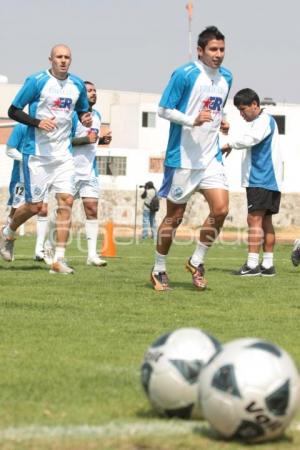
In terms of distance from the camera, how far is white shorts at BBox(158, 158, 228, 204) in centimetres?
1141

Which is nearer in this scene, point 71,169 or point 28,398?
point 28,398

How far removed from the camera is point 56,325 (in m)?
8.56

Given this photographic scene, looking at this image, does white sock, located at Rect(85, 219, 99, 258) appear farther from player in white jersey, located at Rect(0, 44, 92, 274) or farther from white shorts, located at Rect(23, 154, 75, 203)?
white shorts, located at Rect(23, 154, 75, 203)

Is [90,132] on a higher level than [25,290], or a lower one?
higher

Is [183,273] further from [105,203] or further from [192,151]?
[105,203]

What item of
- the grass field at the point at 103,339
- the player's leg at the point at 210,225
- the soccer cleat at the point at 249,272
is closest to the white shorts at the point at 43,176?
the grass field at the point at 103,339

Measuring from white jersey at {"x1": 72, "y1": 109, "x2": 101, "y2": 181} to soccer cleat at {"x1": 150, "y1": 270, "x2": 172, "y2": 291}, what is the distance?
15.2 ft

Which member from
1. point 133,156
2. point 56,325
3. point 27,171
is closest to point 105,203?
point 133,156

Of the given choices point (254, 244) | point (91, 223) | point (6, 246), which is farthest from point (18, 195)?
point (254, 244)

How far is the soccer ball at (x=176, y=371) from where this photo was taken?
17.2 feet

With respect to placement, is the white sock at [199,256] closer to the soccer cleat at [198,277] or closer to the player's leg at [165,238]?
the soccer cleat at [198,277]

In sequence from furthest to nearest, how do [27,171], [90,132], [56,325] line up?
[90,132] < [27,171] < [56,325]

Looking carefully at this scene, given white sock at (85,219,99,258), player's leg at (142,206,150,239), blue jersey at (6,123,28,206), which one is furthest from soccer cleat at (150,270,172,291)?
player's leg at (142,206,150,239)

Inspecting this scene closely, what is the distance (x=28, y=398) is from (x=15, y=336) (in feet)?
7.50
